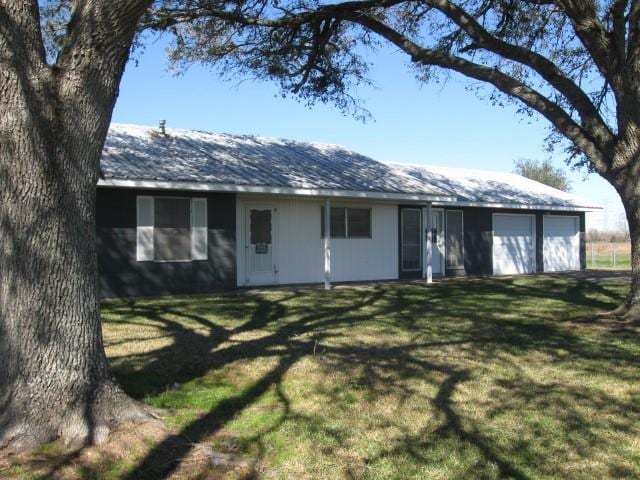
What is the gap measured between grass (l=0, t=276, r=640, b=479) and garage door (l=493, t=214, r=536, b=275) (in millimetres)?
10720

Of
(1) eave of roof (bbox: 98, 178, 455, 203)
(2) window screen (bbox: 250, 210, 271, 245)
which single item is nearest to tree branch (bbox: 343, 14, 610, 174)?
(1) eave of roof (bbox: 98, 178, 455, 203)

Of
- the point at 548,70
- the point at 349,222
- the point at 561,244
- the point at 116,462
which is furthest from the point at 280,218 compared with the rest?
the point at 561,244

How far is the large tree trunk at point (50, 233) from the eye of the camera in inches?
173

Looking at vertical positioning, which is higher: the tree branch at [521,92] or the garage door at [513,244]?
the tree branch at [521,92]

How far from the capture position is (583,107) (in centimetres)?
1036

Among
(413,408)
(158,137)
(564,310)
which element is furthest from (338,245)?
(413,408)

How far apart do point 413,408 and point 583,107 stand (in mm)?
7038

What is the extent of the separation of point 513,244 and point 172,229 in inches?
517

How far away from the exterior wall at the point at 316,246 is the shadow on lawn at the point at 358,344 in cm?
209

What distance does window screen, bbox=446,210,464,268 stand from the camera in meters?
20.3

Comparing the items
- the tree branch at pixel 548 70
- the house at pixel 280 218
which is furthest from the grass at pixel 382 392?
the tree branch at pixel 548 70

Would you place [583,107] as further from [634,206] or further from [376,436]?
[376,436]

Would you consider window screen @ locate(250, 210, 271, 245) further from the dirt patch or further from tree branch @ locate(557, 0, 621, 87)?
the dirt patch

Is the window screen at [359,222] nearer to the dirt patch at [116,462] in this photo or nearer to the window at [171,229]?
the window at [171,229]
